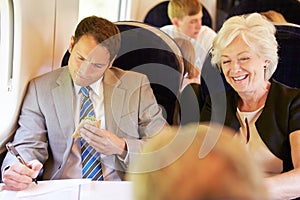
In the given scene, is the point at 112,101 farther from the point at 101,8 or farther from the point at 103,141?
the point at 101,8

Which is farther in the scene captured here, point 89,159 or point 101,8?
point 101,8

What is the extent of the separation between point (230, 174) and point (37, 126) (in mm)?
1350

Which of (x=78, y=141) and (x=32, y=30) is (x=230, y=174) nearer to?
(x=78, y=141)

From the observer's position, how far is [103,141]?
5.26ft

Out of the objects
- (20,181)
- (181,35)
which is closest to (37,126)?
(20,181)

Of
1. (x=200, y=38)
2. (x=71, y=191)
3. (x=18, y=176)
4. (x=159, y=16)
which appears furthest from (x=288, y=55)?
(x=159, y=16)

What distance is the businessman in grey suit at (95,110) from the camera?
1652 millimetres

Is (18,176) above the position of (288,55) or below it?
below

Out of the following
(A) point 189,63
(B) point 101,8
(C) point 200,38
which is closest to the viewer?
(A) point 189,63

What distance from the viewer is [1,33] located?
1.71 meters

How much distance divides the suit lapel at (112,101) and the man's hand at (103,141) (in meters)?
0.07

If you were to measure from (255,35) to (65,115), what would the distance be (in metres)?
0.74

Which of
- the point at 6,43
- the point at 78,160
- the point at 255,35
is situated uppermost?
the point at 255,35

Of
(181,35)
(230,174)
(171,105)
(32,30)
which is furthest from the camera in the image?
(181,35)
